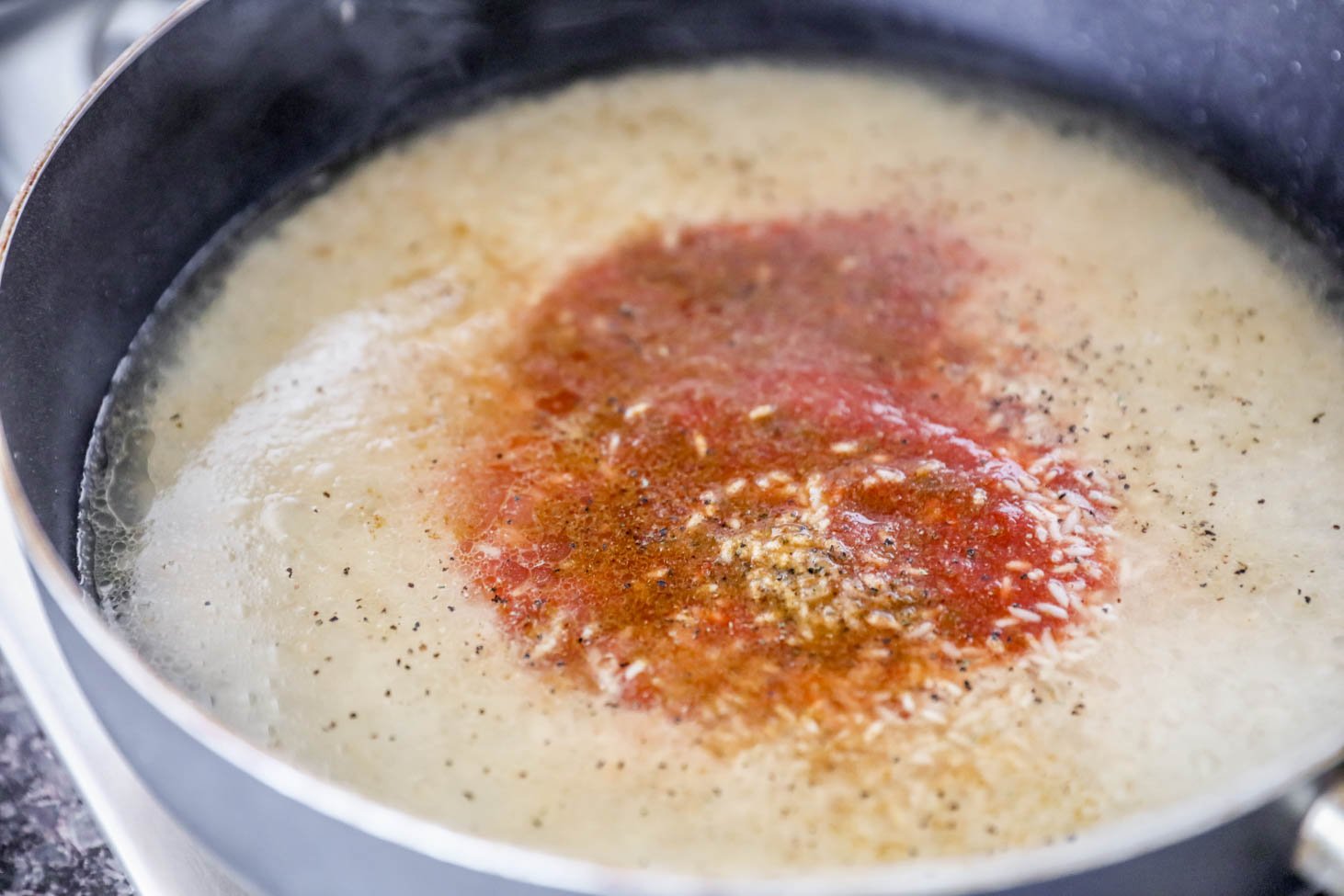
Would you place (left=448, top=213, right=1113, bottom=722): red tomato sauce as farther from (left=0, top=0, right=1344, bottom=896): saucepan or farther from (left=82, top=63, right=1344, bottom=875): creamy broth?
(left=0, top=0, right=1344, bottom=896): saucepan

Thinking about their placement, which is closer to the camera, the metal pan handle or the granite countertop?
the metal pan handle

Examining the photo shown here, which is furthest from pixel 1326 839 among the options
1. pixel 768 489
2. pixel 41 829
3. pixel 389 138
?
pixel 389 138

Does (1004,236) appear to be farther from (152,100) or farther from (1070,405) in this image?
(152,100)

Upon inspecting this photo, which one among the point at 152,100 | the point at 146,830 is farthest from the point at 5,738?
the point at 152,100

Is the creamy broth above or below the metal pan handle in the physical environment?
above

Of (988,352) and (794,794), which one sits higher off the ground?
(988,352)

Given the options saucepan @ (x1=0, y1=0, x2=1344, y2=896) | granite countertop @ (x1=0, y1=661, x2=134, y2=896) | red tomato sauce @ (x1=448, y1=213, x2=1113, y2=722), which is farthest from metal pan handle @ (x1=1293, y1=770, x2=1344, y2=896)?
granite countertop @ (x1=0, y1=661, x2=134, y2=896)
